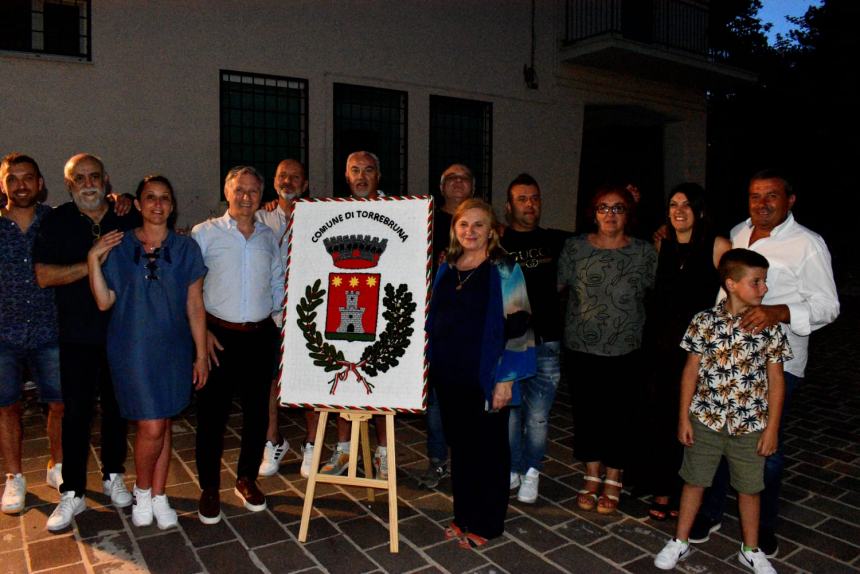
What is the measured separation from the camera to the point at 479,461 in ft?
12.3

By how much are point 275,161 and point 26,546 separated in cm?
732

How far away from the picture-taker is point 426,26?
11.2m

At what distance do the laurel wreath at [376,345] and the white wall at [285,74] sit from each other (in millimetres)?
6347

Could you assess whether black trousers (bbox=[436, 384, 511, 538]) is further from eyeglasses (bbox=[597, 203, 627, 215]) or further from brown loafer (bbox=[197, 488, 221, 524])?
brown loafer (bbox=[197, 488, 221, 524])

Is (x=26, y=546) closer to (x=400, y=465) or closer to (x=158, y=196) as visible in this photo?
(x=158, y=196)

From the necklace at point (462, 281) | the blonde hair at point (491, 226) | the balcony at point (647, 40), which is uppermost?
the balcony at point (647, 40)

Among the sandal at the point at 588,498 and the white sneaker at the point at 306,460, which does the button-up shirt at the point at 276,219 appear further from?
the sandal at the point at 588,498

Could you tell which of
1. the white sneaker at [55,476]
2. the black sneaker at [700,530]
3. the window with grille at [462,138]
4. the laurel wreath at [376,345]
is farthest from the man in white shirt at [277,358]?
the window with grille at [462,138]

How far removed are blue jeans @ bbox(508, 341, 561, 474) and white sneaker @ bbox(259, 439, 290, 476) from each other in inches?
66.1

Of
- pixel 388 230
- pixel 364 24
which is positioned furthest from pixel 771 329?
pixel 364 24

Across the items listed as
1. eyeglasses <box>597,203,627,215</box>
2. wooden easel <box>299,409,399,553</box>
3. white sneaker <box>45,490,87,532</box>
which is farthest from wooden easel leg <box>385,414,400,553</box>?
white sneaker <box>45,490,87,532</box>

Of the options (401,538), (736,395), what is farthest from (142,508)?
(736,395)

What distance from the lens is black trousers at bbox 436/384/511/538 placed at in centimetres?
374

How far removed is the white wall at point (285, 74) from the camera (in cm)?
857
